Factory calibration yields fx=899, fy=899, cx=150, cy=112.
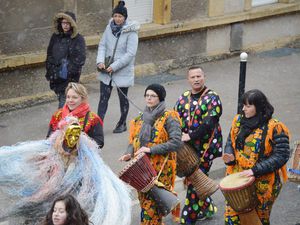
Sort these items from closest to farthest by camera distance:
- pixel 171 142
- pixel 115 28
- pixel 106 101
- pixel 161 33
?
pixel 171 142 → pixel 115 28 → pixel 106 101 → pixel 161 33

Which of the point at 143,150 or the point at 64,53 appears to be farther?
the point at 64,53

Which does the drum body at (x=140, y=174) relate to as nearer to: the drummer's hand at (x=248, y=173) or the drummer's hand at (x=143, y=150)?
the drummer's hand at (x=143, y=150)

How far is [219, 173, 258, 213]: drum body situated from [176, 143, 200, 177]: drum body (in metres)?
0.76

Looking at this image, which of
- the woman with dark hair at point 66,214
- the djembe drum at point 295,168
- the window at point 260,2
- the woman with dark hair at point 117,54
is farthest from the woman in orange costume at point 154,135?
the window at point 260,2

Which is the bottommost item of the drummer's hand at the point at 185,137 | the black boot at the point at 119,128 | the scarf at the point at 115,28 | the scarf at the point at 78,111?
the black boot at the point at 119,128

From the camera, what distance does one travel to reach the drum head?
26.7 ft

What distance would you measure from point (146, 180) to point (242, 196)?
899 mm

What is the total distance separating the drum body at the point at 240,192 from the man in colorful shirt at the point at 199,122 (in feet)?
2.66

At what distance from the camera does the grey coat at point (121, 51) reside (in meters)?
12.0

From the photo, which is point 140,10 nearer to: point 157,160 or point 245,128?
point 157,160

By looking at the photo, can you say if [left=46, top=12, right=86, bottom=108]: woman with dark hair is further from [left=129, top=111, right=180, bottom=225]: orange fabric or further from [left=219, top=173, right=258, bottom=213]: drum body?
[left=219, top=173, right=258, bottom=213]: drum body

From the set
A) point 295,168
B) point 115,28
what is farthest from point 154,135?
point 115,28

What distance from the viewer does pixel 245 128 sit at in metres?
8.32

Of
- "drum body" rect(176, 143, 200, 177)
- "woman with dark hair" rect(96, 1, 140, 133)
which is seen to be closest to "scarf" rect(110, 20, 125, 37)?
"woman with dark hair" rect(96, 1, 140, 133)
